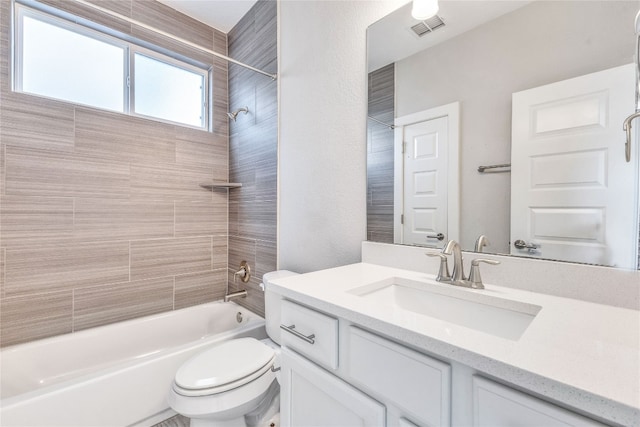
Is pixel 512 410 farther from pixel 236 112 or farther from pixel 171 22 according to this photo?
pixel 171 22

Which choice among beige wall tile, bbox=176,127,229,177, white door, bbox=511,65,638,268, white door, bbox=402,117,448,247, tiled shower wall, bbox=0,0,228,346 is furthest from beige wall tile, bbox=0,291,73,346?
white door, bbox=511,65,638,268

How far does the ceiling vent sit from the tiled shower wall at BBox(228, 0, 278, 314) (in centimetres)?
101

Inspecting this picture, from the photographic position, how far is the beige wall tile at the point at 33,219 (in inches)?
60.6

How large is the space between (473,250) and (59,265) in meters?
2.27

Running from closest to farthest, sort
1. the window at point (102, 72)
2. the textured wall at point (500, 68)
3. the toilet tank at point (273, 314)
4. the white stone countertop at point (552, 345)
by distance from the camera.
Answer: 1. the white stone countertop at point (552, 345)
2. the textured wall at point (500, 68)
3. the toilet tank at point (273, 314)
4. the window at point (102, 72)

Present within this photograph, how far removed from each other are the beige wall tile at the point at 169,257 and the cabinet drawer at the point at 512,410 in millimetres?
2140

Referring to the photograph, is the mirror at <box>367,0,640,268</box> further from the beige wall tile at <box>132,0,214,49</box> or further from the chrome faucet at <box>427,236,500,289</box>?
the beige wall tile at <box>132,0,214,49</box>

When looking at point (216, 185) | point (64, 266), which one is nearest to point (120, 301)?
point (64, 266)

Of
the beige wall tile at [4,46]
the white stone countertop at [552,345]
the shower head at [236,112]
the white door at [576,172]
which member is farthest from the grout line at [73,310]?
the white door at [576,172]

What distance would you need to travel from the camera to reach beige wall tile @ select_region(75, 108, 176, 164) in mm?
1762

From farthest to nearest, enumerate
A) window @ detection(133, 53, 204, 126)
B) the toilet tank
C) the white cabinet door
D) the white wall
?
window @ detection(133, 53, 204, 126) → the toilet tank → the white wall → the white cabinet door

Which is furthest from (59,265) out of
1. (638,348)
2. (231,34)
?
(638,348)

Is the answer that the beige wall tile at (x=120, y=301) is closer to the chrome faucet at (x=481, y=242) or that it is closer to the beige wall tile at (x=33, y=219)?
the beige wall tile at (x=33, y=219)

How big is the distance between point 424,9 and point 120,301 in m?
2.42
